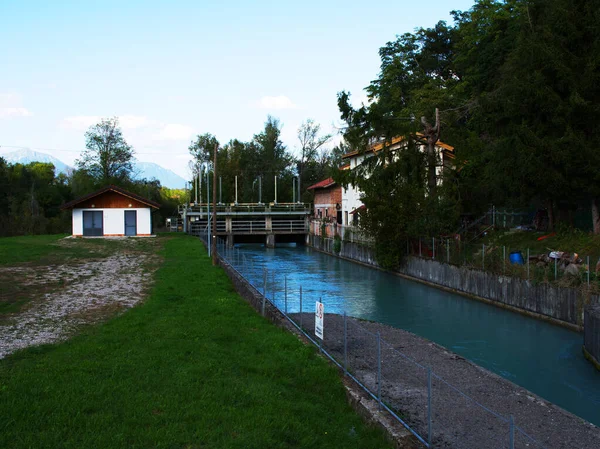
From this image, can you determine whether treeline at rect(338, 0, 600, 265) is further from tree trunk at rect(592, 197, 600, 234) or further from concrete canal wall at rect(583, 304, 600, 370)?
concrete canal wall at rect(583, 304, 600, 370)

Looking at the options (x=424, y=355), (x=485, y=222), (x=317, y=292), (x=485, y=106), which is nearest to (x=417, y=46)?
(x=485, y=222)

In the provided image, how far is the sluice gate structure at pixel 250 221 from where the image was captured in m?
60.1

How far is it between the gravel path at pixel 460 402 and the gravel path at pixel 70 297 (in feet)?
20.3

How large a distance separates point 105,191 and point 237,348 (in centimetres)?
3958

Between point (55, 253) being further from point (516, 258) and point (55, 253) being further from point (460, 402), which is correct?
point (460, 402)

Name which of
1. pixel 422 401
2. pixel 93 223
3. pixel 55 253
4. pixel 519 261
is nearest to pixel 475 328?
pixel 519 261

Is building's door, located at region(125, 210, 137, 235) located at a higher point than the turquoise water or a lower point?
higher

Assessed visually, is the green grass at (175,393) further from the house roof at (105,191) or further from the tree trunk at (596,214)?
the house roof at (105,191)

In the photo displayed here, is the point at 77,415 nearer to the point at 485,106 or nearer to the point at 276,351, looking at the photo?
the point at 276,351

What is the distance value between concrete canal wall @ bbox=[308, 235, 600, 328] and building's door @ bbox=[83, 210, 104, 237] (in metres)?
27.4

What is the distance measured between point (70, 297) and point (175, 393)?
34.7 feet

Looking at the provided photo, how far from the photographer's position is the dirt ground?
41.3 feet

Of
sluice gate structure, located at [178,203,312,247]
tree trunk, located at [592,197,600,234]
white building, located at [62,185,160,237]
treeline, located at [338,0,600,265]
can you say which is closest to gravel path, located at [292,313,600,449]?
treeline, located at [338,0,600,265]

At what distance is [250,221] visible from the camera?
61.7 metres
